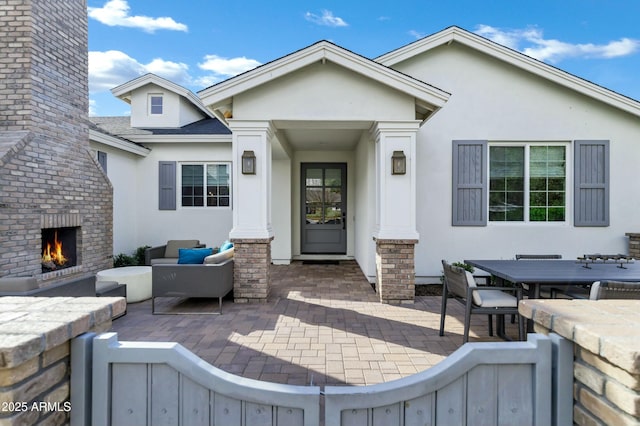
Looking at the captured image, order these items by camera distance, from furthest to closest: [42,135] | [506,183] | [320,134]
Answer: [320,134]
[506,183]
[42,135]

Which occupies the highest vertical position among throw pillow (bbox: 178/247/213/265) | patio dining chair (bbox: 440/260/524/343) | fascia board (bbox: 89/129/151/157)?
fascia board (bbox: 89/129/151/157)

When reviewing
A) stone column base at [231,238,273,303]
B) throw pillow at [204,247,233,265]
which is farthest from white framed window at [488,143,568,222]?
throw pillow at [204,247,233,265]

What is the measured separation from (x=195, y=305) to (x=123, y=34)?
45.6 ft

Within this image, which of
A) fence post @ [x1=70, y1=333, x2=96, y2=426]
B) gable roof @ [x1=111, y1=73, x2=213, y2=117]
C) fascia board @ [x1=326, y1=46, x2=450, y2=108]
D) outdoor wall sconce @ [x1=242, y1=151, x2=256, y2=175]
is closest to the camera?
fence post @ [x1=70, y1=333, x2=96, y2=426]

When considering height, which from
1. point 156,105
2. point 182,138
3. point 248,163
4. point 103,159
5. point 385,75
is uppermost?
point 156,105

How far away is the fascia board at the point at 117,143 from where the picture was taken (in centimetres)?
680

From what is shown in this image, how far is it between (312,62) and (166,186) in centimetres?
548

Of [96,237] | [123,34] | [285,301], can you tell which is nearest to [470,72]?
[285,301]

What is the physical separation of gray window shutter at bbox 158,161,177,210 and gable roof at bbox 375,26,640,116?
18.5ft

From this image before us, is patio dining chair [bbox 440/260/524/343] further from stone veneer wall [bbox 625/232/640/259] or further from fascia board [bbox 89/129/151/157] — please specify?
fascia board [bbox 89/129/151/157]

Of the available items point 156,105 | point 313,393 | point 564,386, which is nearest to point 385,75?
point 564,386

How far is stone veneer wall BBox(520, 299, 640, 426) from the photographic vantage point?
102 cm

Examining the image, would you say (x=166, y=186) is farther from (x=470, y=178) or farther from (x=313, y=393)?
(x=313, y=393)

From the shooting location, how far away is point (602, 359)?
3.64ft
